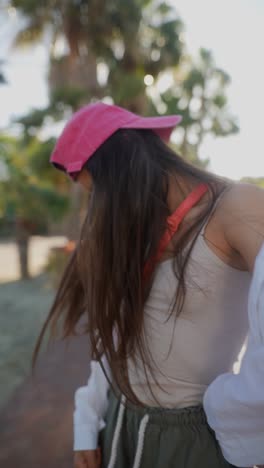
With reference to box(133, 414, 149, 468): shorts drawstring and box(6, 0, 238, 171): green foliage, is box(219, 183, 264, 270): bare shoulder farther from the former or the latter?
box(6, 0, 238, 171): green foliage

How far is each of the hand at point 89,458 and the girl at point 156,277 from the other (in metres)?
0.08

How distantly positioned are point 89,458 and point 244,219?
26.4 inches

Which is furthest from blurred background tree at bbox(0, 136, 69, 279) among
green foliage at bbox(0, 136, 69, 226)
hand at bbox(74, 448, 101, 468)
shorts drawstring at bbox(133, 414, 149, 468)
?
shorts drawstring at bbox(133, 414, 149, 468)

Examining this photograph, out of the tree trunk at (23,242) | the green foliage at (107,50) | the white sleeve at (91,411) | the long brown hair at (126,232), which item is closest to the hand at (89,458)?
the white sleeve at (91,411)

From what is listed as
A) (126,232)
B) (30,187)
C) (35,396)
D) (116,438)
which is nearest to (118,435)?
(116,438)

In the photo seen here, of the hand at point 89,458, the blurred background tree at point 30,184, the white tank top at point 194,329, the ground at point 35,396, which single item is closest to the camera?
the white tank top at point 194,329

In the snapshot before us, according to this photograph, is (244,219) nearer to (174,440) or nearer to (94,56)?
(174,440)

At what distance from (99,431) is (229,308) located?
1.54 feet

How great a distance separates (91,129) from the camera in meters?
0.69

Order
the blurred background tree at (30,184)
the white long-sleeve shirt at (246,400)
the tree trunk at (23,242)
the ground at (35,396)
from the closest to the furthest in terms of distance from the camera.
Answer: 1. the white long-sleeve shirt at (246,400)
2. the ground at (35,396)
3. the blurred background tree at (30,184)
4. the tree trunk at (23,242)

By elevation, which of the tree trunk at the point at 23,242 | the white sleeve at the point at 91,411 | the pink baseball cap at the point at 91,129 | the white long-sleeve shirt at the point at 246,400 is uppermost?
the pink baseball cap at the point at 91,129

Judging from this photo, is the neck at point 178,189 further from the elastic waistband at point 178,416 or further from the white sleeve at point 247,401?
the elastic waistband at point 178,416

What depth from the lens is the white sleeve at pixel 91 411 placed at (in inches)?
32.1

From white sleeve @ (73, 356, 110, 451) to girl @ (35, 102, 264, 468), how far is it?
0.08 metres
